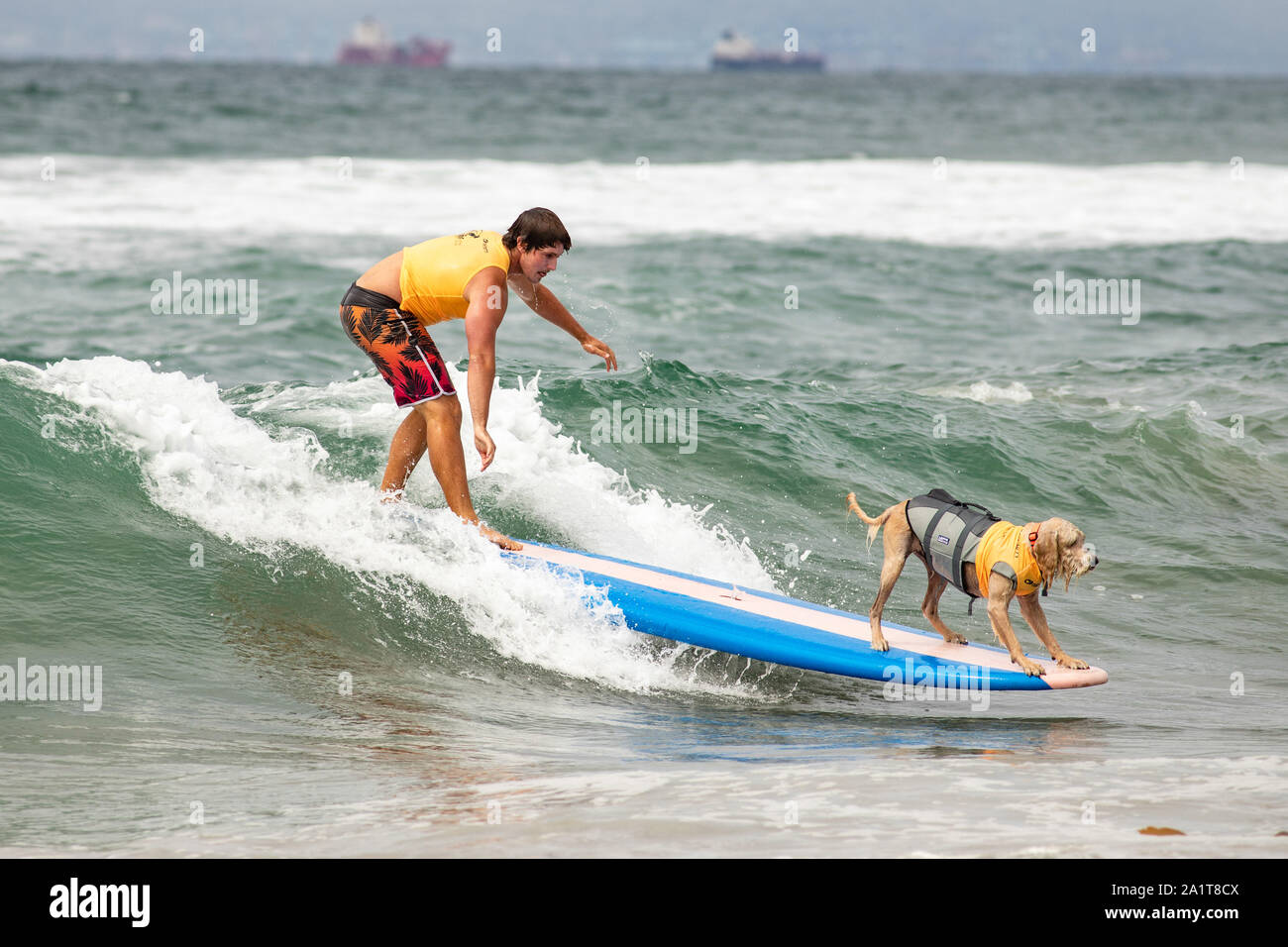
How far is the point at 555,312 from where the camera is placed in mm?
5910

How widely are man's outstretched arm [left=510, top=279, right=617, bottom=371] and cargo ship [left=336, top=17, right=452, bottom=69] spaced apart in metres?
118

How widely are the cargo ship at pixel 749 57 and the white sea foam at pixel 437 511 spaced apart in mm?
114142

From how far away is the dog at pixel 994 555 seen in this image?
15.2 feet

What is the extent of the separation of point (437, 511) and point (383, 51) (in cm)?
12657

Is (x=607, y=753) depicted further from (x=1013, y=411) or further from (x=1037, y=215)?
(x=1037, y=215)

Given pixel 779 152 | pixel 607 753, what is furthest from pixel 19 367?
pixel 779 152

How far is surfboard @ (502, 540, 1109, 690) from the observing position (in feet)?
16.6

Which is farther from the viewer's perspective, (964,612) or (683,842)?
(964,612)

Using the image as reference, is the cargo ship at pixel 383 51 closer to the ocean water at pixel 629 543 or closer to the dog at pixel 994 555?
the ocean water at pixel 629 543

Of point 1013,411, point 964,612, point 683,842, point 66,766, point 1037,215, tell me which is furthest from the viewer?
point 1037,215

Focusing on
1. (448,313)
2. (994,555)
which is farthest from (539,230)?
(994,555)

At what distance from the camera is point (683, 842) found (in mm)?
3291

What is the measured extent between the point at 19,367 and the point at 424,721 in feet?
13.5

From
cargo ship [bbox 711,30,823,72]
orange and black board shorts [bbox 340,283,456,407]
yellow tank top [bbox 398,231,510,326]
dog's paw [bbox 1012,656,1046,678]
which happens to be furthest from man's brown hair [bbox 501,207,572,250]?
cargo ship [bbox 711,30,823,72]
